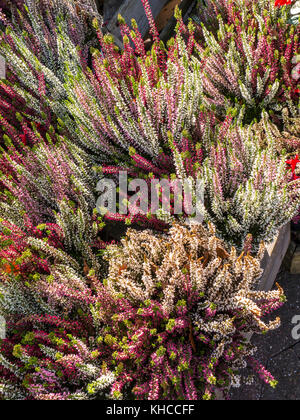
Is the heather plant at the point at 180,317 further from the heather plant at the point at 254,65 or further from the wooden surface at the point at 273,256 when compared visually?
the heather plant at the point at 254,65

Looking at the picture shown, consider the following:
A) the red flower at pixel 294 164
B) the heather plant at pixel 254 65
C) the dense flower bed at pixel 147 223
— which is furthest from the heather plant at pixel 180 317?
the heather plant at pixel 254 65

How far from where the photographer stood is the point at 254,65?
203 cm

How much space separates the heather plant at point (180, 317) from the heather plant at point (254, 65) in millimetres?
985

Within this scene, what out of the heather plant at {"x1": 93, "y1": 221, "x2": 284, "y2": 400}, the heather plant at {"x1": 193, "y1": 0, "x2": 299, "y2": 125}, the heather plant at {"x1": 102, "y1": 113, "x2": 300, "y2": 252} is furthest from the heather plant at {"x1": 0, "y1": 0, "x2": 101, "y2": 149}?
the heather plant at {"x1": 93, "y1": 221, "x2": 284, "y2": 400}

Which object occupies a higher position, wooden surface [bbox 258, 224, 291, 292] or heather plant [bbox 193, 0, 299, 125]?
heather plant [bbox 193, 0, 299, 125]

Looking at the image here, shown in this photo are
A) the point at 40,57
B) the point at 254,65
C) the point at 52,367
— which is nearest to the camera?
the point at 52,367

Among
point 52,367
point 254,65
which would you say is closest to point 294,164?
point 254,65

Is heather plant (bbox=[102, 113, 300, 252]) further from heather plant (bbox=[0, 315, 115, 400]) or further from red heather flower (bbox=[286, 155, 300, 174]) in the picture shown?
heather plant (bbox=[0, 315, 115, 400])

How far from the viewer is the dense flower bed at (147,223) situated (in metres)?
1.34

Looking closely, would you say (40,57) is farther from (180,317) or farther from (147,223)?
(180,317)

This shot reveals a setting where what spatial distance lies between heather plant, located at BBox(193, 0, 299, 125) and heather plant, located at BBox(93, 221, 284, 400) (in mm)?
985

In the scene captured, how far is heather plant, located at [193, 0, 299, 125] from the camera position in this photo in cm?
200

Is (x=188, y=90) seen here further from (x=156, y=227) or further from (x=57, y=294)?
(x=57, y=294)

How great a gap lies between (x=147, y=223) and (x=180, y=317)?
1.62 ft
